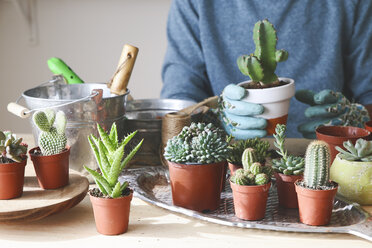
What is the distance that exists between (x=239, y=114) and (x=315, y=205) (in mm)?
391

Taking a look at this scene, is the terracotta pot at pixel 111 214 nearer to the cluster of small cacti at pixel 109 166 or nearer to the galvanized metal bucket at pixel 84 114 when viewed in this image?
the cluster of small cacti at pixel 109 166

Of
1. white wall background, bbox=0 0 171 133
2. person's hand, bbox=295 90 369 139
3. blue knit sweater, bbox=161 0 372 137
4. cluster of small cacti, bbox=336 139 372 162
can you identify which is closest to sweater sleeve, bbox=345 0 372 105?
blue knit sweater, bbox=161 0 372 137

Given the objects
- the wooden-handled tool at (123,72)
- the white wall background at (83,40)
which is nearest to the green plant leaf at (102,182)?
the wooden-handled tool at (123,72)

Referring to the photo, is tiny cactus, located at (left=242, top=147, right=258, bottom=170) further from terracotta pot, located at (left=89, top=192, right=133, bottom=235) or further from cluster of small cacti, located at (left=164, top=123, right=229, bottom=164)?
terracotta pot, located at (left=89, top=192, right=133, bottom=235)

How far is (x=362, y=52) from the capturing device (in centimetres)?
161

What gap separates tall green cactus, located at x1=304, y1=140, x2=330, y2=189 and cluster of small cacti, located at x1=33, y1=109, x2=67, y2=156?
43 cm

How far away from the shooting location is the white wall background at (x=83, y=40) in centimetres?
238

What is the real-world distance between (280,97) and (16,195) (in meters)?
0.56

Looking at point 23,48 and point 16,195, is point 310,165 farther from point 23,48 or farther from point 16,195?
point 23,48

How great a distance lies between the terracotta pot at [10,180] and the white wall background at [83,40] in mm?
1693

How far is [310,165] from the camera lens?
0.72 metres

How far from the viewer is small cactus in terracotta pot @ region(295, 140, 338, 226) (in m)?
0.72

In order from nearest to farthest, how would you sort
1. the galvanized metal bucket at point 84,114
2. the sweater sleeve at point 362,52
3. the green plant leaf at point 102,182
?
the green plant leaf at point 102,182 → the galvanized metal bucket at point 84,114 → the sweater sleeve at point 362,52

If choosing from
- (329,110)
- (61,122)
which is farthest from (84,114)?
(329,110)
